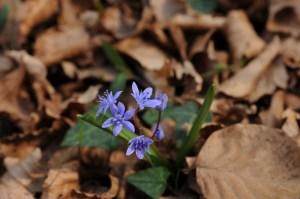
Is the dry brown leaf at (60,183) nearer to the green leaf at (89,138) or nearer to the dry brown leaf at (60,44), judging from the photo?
the green leaf at (89,138)

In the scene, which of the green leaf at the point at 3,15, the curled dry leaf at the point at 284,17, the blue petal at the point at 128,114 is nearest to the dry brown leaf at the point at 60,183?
the blue petal at the point at 128,114

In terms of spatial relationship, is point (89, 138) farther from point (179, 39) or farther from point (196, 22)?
point (196, 22)

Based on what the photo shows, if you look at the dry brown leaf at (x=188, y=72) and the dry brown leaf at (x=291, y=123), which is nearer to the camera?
the dry brown leaf at (x=291, y=123)

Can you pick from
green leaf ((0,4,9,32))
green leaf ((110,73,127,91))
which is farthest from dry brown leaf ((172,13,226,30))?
green leaf ((0,4,9,32))

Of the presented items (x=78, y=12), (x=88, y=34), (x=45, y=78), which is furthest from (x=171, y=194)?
(x=78, y=12)

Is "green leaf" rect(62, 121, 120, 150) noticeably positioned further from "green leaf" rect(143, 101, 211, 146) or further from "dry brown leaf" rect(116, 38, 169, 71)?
"dry brown leaf" rect(116, 38, 169, 71)

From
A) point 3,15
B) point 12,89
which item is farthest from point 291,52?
point 3,15
